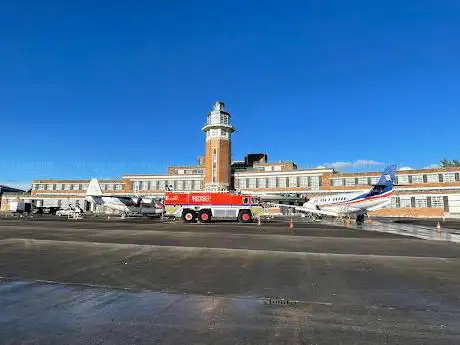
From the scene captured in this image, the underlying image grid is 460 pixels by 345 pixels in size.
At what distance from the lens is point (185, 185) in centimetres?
11600

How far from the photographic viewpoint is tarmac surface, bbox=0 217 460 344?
5090 mm

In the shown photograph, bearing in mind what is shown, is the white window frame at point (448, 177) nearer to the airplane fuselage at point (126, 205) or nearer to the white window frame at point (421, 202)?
the white window frame at point (421, 202)

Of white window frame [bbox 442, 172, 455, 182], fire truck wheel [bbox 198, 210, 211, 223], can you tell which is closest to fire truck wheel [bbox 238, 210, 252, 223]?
fire truck wheel [bbox 198, 210, 211, 223]

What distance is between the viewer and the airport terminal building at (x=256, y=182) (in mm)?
87625

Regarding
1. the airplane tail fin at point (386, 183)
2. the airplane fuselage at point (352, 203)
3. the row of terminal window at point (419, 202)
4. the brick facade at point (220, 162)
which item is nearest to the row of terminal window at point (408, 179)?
the row of terminal window at point (419, 202)

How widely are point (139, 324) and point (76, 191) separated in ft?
419

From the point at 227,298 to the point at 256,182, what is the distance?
103 m

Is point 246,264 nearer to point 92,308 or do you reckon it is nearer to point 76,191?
point 92,308

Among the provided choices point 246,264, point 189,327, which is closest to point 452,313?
point 189,327

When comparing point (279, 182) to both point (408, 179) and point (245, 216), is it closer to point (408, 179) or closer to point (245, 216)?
point (408, 179)

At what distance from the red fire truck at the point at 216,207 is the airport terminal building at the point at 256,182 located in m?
41.9

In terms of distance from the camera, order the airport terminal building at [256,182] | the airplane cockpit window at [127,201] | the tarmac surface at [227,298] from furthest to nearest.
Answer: the airport terminal building at [256,182], the airplane cockpit window at [127,201], the tarmac surface at [227,298]

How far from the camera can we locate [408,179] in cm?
9356

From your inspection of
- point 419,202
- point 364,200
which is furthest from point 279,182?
point 364,200
